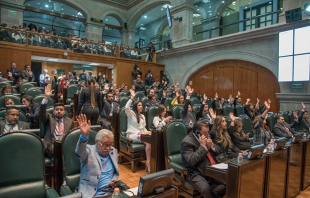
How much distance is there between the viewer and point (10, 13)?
10.6 m

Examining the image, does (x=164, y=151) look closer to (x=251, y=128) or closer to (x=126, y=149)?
(x=126, y=149)

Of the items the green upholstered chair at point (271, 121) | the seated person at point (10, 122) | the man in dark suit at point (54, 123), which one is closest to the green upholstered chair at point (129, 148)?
the man in dark suit at point (54, 123)

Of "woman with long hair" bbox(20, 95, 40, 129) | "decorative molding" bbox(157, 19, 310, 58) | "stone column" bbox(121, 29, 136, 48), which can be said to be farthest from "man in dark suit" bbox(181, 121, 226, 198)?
"stone column" bbox(121, 29, 136, 48)

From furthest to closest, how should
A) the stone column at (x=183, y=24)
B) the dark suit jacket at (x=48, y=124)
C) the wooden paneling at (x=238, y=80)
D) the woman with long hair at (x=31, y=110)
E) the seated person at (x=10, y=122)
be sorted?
the stone column at (x=183, y=24) < the wooden paneling at (x=238, y=80) < the woman with long hair at (x=31, y=110) < the dark suit jacket at (x=48, y=124) < the seated person at (x=10, y=122)

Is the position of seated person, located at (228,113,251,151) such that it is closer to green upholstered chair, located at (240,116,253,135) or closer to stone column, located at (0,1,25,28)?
green upholstered chair, located at (240,116,253,135)

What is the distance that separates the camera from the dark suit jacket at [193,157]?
2.13 m

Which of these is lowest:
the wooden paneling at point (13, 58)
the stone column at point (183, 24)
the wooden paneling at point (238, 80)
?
the wooden paneling at point (238, 80)

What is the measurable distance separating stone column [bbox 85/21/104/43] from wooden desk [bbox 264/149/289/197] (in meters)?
12.8

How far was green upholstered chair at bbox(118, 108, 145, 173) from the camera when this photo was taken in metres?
3.34

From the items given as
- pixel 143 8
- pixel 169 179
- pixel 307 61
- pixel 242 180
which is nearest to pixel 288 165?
pixel 242 180

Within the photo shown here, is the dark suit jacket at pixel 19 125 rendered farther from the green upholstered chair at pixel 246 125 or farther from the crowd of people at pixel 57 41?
the crowd of people at pixel 57 41

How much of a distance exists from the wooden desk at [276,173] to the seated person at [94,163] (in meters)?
1.53

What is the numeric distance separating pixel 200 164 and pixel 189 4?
34.9 ft

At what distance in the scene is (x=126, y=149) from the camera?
3.53 m
